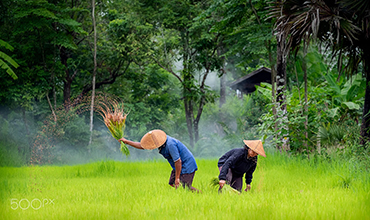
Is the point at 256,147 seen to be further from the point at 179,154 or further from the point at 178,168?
the point at 179,154

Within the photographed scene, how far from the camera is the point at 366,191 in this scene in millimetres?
4980

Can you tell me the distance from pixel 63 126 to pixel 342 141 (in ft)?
37.0

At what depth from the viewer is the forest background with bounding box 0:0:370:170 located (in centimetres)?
914

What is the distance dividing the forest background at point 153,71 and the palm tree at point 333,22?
4 centimetres

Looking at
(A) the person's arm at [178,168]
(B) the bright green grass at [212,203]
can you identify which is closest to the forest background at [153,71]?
(B) the bright green grass at [212,203]

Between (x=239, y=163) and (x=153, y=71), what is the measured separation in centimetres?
1271

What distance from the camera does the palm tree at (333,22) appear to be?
8055 millimetres

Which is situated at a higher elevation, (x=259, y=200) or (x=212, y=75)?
(x=212, y=75)

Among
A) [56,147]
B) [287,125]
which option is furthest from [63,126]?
[287,125]

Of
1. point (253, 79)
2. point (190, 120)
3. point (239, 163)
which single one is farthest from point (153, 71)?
point (239, 163)

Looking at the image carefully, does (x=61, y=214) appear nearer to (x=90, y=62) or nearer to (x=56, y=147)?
(x=56, y=147)

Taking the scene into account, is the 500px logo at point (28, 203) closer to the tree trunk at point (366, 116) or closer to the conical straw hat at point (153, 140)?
the conical straw hat at point (153, 140)

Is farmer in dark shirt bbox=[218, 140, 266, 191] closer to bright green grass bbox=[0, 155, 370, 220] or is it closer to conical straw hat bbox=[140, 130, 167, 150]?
bright green grass bbox=[0, 155, 370, 220]

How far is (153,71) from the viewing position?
1750 cm
